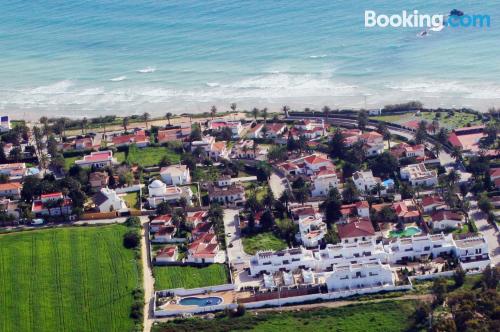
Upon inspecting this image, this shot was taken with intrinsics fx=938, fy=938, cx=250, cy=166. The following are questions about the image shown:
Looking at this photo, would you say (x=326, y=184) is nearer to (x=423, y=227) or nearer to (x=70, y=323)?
(x=423, y=227)

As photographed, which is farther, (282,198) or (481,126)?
(481,126)

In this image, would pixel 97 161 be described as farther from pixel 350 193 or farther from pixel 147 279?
pixel 350 193

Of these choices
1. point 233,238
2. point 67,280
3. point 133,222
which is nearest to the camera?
point 67,280

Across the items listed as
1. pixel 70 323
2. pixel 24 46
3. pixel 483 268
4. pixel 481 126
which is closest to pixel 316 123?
pixel 481 126

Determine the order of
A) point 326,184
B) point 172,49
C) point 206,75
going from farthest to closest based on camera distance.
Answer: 1. point 172,49
2. point 206,75
3. point 326,184

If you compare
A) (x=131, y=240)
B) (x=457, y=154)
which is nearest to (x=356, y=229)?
(x=457, y=154)

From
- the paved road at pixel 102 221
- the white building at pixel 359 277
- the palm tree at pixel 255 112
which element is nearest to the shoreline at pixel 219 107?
the palm tree at pixel 255 112

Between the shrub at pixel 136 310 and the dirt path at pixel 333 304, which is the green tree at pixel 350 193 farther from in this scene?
the shrub at pixel 136 310
